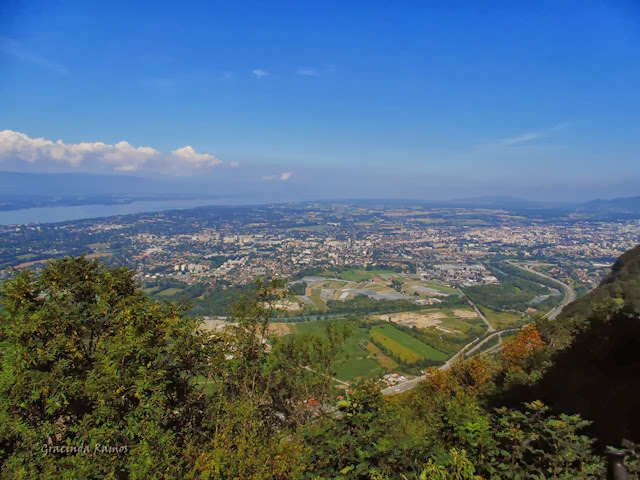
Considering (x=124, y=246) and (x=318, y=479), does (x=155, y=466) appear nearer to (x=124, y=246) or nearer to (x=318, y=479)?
(x=318, y=479)

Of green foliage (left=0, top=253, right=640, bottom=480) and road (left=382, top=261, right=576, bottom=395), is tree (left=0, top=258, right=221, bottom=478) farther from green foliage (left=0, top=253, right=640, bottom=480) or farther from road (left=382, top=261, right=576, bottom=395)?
road (left=382, top=261, right=576, bottom=395)

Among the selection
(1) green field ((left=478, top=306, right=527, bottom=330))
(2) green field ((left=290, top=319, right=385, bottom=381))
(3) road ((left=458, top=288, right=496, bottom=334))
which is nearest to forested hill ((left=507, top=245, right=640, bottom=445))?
(2) green field ((left=290, top=319, right=385, bottom=381))

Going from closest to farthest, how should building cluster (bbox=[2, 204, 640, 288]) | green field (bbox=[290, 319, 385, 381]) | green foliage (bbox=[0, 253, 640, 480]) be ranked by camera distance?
green foliage (bbox=[0, 253, 640, 480]), green field (bbox=[290, 319, 385, 381]), building cluster (bbox=[2, 204, 640, 288])

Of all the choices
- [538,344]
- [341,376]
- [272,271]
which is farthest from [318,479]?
[272,271]

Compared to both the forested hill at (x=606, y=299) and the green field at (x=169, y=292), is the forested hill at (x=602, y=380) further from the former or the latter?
the green field at (x=169, y=292)

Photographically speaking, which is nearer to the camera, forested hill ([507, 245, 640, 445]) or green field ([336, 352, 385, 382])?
forested hill ([507, 245, 640, 445])

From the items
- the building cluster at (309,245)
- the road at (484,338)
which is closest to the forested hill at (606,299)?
the road at (484,338)

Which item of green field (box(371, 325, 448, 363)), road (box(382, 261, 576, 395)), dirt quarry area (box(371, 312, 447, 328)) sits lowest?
green field (box(371, 325, 448, 363))

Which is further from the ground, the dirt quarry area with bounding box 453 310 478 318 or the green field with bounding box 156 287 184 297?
the green field with bounding box 156 287 184 297
